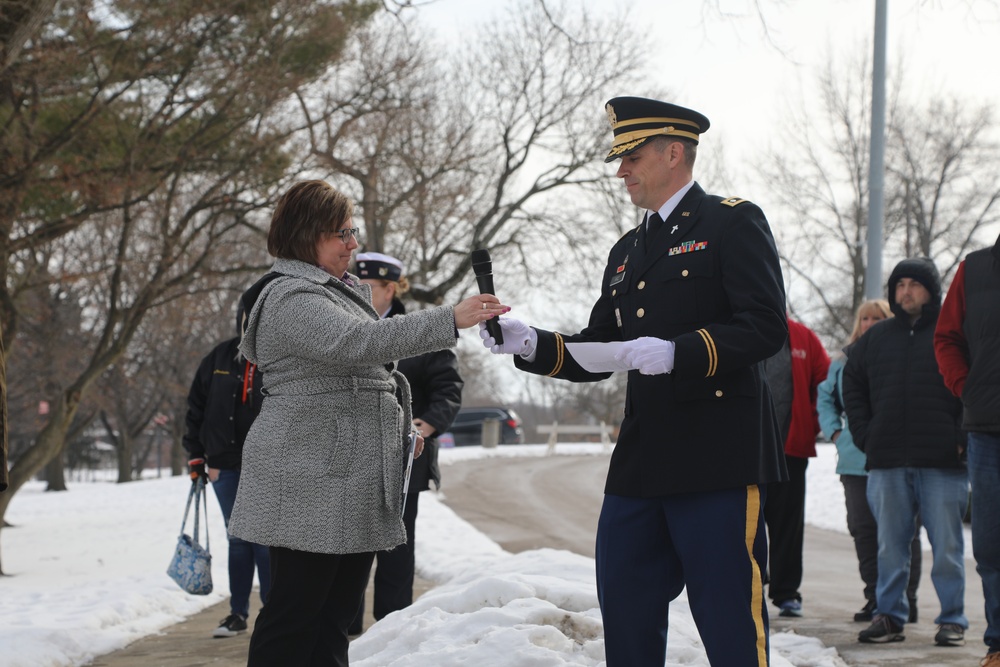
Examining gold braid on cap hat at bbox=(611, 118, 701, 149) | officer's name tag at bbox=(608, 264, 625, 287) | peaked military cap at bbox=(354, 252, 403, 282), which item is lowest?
officer's name tag at bbox=(608, 264, 625, 287)

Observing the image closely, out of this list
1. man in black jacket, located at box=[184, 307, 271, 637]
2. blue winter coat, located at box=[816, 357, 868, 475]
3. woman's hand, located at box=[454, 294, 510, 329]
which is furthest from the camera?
blue winter coat, located at box=[816, 357, 868, 475]

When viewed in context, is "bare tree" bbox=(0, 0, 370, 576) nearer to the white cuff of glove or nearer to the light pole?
the light pole

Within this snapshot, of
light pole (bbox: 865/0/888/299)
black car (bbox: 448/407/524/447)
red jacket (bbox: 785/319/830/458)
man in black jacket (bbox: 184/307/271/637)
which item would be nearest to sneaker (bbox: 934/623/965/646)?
red jacket (bbox: 785/319/830/458)

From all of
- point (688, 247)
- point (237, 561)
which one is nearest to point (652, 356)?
point (688, 247)

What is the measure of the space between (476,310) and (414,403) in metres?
3.06

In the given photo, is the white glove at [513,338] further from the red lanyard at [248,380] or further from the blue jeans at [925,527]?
the blue jeans at [925,527]

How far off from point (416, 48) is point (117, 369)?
19746 mm

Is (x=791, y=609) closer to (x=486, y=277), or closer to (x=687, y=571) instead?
→ (x=687, y=571)

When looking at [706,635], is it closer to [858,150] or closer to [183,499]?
[183,499]

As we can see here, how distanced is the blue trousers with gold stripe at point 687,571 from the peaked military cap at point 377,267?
2999 mm

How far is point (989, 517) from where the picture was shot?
525 cm

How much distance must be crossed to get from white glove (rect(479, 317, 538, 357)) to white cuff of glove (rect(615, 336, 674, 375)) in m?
0.45

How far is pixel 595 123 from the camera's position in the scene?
85.2ft

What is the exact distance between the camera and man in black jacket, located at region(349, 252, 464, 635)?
6.39 meters
